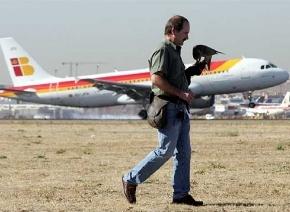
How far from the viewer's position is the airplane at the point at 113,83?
56.4 metres

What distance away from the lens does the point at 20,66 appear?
230 feet

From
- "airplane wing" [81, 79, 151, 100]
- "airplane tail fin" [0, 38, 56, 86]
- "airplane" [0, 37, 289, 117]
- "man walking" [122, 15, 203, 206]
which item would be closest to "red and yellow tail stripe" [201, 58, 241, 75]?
"airplane" [0, 37, 289, 117]

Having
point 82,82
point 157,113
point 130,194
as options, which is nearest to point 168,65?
point 157,113

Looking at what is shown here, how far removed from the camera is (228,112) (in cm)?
11481

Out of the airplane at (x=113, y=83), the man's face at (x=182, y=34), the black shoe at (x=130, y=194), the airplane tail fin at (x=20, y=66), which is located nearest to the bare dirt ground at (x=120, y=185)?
the black shoe at (x=130, y=194)

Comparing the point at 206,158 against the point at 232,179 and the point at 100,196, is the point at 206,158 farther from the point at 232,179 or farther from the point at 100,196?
the point at 100,196

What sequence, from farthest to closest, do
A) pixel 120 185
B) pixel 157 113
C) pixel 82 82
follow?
1. pixel 82 82
2. pixel 120 185
3. pixel 157 113

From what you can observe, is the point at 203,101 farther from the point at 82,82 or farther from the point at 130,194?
the point at 130,194

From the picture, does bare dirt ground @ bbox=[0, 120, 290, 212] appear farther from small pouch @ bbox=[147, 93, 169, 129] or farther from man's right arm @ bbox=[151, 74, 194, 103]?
man's right arm @ bbox=[151, 74, 194, 103]

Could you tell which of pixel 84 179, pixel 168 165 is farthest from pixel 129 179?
pixel 168 165

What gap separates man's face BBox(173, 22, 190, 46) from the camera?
28.6 ft

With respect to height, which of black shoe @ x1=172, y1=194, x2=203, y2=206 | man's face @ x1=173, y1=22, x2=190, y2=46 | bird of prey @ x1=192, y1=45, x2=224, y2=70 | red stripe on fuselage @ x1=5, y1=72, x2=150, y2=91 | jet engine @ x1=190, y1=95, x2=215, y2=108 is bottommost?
jet engine @ x1=190, y1=95, x2=215, y2=108

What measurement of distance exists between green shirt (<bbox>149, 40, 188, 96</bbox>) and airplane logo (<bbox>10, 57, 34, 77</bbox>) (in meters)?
60.6

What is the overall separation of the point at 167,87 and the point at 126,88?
50723mm
